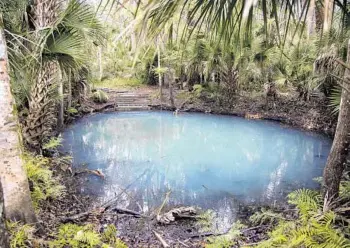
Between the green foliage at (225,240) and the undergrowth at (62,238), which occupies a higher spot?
the undergrowth at (62,238)

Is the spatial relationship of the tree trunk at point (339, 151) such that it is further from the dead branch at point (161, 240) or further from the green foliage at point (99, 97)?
the green foliage at point (99, 97)

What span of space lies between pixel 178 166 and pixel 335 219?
16.5 feet

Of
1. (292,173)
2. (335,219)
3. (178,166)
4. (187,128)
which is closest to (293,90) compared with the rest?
(187,128)

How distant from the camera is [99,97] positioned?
14188 millimetres

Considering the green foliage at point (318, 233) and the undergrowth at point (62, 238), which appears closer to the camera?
the green foliage at point (318, 233)

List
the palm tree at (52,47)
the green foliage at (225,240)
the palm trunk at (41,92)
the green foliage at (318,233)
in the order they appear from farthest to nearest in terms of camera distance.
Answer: the palm trunk at (41,92), the palm tree at (52,47), the green foliage at (225,240), the green foliage at (318,233)

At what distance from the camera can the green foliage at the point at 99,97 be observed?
14.1m

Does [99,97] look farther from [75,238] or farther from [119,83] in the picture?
[75,238]

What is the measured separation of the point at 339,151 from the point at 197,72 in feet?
36.9

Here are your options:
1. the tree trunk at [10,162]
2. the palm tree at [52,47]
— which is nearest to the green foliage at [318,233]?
the tree trunk at [10,162]

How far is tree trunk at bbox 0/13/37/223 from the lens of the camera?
2.59 meters

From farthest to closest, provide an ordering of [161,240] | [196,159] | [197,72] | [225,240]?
[197,72] < [196,159] < [161,240] < [225,240]

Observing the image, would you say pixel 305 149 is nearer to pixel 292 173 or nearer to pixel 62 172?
pixel 292 173

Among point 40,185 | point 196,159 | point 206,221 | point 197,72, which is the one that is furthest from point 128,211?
point 197,72
